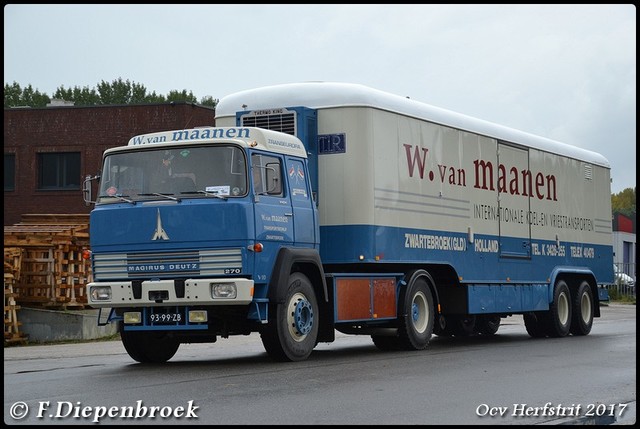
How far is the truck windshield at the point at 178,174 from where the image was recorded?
49.2 ft

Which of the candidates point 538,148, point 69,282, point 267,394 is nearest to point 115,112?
point 69,282

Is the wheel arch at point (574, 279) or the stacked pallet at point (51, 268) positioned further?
the stacked pallet at point (51, 268)

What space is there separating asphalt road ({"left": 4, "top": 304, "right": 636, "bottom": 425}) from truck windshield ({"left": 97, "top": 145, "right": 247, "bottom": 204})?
2275 millimetres

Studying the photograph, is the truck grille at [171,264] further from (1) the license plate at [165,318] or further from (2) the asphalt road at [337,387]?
(2) the asphalt road at [337,387]

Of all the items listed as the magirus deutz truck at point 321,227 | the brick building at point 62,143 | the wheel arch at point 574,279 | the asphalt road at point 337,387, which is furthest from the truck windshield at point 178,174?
the brick building at point 62,143

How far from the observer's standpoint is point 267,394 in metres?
11.6

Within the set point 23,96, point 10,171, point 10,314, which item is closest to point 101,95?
point 23,96

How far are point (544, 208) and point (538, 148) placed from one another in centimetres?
119

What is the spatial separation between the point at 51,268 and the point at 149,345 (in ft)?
32.8

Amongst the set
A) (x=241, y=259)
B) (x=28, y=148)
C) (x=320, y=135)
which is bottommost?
(x=241, y=259)

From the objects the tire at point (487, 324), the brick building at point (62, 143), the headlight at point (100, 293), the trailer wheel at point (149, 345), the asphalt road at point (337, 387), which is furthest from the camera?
the brick building at point (62, 143)

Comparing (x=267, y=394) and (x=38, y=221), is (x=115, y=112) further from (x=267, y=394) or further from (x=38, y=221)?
(x=267, y=394)

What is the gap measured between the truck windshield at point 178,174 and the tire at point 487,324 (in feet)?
30.9

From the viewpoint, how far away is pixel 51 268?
84.1 feet
